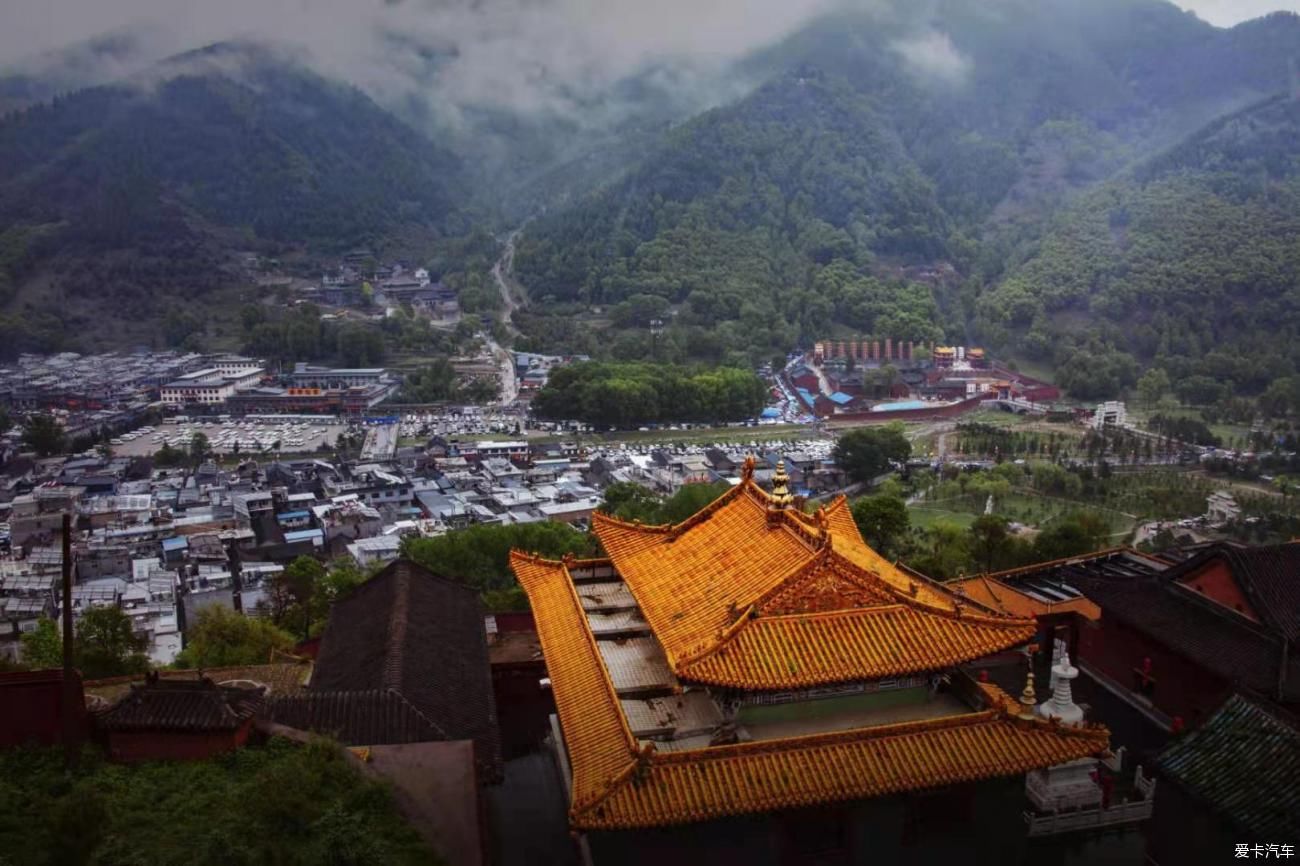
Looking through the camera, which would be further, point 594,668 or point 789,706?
point 594,668

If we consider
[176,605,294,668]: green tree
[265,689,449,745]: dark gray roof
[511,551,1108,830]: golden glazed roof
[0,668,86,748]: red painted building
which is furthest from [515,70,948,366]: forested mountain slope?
[0,668,86,748]: red painted building

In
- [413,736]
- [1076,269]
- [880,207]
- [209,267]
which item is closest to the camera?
[413,736]

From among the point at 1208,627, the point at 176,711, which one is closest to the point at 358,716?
the point at 176,711

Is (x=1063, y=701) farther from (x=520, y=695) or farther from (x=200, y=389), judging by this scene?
(x=200, y=389)

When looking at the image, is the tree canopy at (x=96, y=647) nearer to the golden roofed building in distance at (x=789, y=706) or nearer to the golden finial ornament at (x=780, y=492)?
the golden roofed building in distance at (x=789, y=706)

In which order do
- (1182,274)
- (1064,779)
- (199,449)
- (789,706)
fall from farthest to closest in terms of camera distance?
(1182,274) < (199,449) < (1064,779) < (789,706)

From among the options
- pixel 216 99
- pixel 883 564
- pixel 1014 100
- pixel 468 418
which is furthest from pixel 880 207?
pixel 883 564

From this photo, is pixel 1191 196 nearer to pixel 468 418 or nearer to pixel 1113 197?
pixel 1113 197
